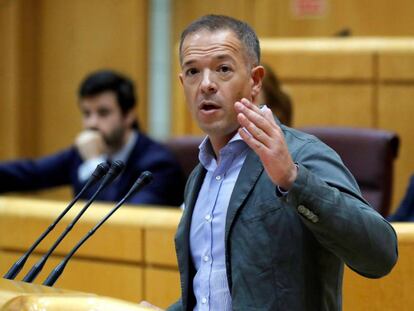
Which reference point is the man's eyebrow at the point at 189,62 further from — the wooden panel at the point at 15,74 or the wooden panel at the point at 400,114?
the wooden panel at the point at 15,74

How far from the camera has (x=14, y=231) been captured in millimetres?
2305

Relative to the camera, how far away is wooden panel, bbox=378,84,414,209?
3049 millimetres

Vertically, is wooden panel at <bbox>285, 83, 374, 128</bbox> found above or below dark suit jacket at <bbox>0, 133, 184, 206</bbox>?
above

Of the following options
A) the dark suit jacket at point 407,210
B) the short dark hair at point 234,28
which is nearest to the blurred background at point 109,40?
the dark suit jacket at point 407,210

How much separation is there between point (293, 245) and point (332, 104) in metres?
1.90

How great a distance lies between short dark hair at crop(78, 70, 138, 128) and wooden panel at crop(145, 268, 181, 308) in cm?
89

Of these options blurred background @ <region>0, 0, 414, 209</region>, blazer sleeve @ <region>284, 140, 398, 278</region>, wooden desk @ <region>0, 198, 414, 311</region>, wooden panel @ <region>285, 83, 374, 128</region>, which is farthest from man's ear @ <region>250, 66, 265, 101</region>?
blurred background @ <region>0, 0, 414, 209</region>

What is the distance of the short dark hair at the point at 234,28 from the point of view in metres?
1.32

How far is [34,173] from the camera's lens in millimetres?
2887

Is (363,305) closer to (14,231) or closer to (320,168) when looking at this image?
(320,168)

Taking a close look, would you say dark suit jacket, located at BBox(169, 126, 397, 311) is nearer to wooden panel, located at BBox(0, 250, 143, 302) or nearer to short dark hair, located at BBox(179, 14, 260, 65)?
short dark hair, located at BBox(179, 14, 260, 65)

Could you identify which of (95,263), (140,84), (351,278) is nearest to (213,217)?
(351,278)

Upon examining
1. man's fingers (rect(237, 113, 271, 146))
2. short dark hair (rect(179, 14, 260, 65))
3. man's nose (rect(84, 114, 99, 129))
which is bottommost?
man's nose (rect(84, 114, 99, 129))

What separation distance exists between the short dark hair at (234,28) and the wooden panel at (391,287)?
0.62 metres
